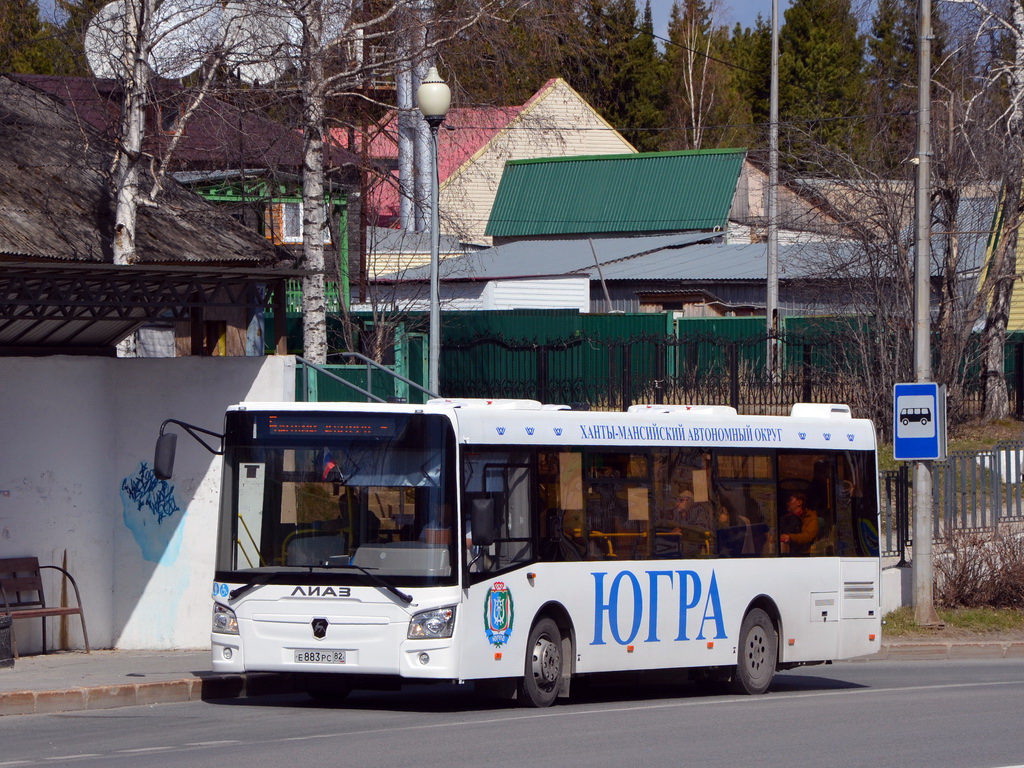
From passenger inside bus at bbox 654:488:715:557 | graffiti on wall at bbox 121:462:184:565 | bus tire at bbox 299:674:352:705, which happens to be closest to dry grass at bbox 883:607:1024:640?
passenger inside bus at bbox 654:488:715:557

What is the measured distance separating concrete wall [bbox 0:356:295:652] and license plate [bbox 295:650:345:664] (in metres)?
3.99

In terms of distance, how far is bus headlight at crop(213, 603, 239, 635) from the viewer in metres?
12.1

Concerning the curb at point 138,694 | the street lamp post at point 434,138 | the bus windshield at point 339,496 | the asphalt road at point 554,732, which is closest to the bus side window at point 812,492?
the asphalt road at point 554,732

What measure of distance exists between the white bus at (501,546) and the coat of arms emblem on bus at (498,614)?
14mm

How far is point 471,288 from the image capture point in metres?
42.7

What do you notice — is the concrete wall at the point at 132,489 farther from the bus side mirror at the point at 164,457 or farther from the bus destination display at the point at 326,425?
the bus side mirror at the point at 164,457

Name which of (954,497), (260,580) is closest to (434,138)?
(260,580)

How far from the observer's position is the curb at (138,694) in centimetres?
1205

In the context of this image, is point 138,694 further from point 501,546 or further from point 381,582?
point 501,546

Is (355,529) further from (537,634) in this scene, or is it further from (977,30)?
(977,30)

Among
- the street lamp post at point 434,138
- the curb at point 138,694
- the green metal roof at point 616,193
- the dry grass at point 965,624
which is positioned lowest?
the dry grass at point 965,624

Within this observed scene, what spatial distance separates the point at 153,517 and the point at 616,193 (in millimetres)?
39000

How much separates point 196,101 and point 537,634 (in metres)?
9.28

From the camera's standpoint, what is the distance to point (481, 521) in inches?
463
